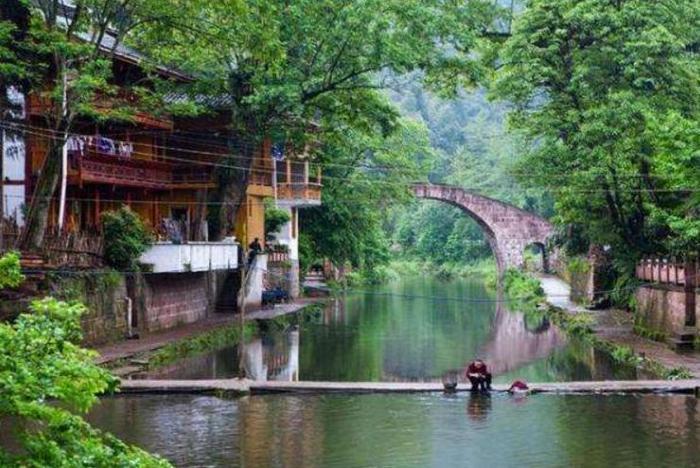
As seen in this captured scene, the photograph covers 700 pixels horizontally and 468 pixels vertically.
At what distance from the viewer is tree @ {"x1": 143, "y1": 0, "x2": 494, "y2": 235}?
29.1 m

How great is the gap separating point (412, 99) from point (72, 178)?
99017 millimetres

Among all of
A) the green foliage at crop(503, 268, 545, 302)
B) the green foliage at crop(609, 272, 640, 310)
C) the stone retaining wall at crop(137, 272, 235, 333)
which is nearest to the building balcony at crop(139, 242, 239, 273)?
the stone retaining wall at crop(137, 272, 235, 333)

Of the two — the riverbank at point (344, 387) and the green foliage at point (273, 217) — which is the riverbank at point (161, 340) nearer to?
the riverbank at point (344, 387)

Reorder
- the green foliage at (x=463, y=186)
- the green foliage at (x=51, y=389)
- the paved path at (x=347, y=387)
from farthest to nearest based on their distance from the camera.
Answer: the green foliage at (x=463, y=186) < the paved path at (x=347, y=387) < the green foliage at (x=51, y=389)

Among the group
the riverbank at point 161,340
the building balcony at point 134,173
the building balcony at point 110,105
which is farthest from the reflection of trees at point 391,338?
the building balcony at point 110,105

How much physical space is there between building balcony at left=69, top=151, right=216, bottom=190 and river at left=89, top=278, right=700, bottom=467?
6.74 m

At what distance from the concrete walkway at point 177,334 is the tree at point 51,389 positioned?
17113mm

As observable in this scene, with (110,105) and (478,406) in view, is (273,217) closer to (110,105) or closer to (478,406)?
(110,105)

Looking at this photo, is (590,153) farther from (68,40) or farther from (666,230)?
(68,40)

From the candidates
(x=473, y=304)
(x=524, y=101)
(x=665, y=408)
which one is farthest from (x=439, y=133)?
(x=665, y=408)

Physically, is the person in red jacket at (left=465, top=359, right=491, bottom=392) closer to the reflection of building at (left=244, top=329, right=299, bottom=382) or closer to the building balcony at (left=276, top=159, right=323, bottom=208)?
the reflection of building at (left=244, top=329, right=299, bottom=382)

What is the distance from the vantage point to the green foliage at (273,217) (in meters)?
42.9

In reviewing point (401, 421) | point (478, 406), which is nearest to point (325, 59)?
point (478, 406)

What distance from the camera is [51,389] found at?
606cm
